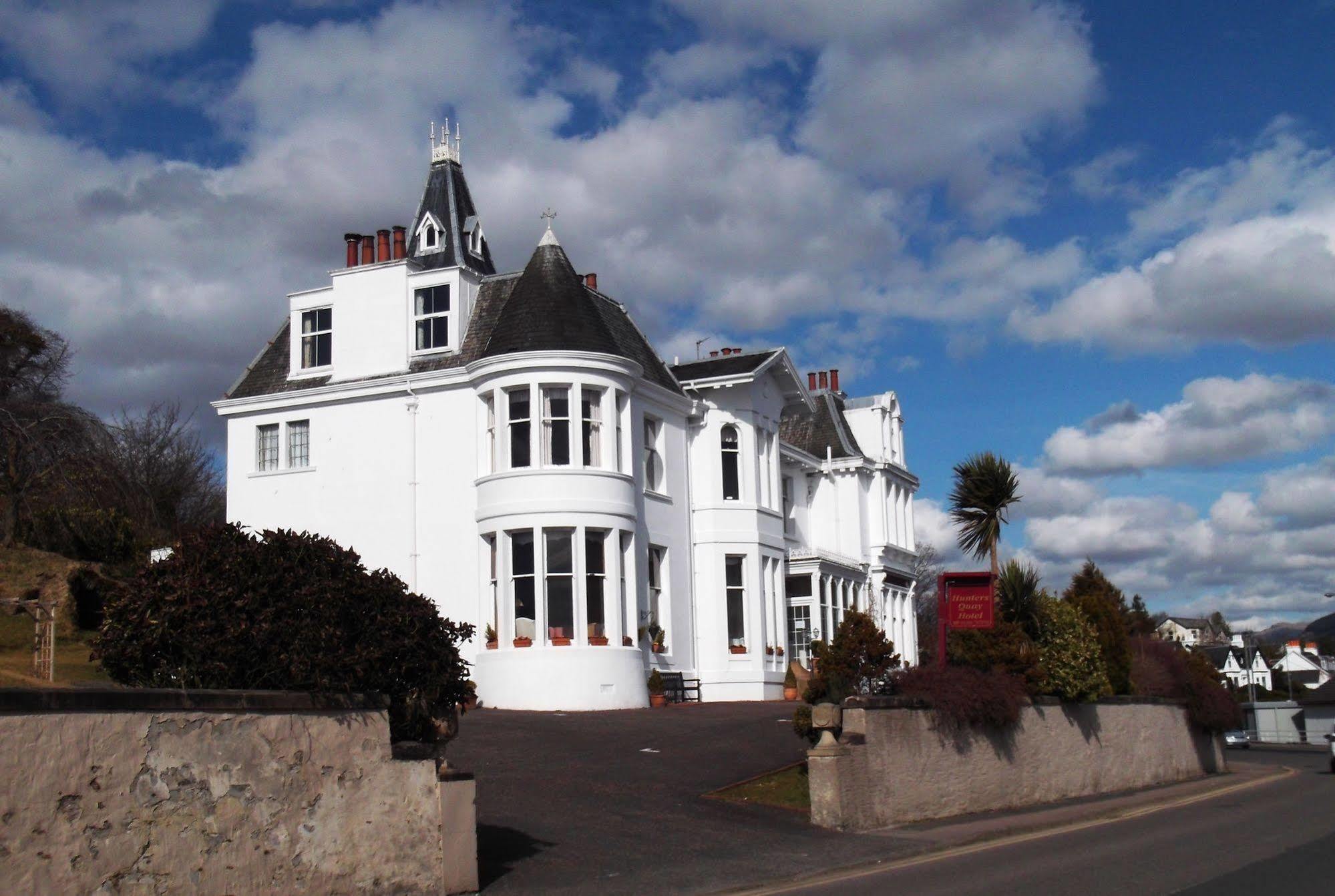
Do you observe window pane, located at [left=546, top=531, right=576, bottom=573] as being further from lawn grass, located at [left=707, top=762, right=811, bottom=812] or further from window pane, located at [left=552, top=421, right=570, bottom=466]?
lawn grass, located at [left=707, top=762, right=811, bottom=812]

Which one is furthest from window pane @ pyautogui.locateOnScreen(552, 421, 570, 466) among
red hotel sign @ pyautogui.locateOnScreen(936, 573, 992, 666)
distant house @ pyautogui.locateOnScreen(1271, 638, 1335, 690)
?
distant house @ pyautogui.locateOnScreen(1271, 638, 1335, 690)

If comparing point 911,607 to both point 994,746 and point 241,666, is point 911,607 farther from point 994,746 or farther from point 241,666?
point 241,666

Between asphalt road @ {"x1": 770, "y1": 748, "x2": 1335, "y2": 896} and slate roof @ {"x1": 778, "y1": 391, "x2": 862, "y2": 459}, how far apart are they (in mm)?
23768

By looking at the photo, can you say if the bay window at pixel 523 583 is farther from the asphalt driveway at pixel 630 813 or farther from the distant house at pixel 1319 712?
the distant house at pixel 1319 712

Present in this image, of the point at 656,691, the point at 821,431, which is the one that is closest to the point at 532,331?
the point at 656,691

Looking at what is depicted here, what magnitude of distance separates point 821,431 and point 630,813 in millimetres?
29711

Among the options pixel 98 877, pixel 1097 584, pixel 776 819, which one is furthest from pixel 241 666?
pixel 1097 584

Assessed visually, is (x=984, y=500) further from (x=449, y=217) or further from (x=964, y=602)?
(x=449, y=217)

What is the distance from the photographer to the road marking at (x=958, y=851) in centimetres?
1244

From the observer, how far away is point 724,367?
34.5m

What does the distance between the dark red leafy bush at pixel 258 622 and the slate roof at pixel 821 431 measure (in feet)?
106

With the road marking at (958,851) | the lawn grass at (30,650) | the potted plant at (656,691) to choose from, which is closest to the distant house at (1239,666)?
the road marking at (958,851)

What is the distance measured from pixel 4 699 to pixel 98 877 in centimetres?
135

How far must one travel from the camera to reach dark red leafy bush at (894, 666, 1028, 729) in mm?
18531
